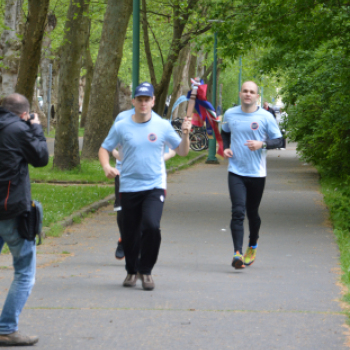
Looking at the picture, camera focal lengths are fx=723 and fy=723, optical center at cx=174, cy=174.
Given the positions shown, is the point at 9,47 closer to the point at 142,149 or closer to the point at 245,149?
the point at 245,149

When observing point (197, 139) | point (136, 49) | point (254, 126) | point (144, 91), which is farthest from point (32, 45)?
point (197, 139)

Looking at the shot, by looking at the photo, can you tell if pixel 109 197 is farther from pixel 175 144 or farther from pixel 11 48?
pixel 11 48

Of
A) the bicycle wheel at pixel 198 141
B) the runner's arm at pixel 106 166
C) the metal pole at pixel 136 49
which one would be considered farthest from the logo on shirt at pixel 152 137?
the bicycle wheel at pixel 198 141

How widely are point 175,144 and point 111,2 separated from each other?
12849mm

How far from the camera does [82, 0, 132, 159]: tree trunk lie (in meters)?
18.4

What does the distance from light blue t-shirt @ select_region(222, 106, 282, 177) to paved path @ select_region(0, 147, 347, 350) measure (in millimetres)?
1055

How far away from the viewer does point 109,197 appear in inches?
515

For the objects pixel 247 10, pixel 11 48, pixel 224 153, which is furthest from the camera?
pixel 11 48

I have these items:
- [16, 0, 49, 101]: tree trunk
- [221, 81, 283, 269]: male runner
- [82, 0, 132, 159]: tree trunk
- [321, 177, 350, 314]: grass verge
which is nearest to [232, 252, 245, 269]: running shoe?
[221, 81, 283, 269]: male runner

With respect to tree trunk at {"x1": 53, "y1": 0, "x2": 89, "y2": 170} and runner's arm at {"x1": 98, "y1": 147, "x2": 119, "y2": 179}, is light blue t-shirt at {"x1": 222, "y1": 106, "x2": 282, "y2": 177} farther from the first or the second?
tree trunk at {"x1": 53, "y1": 0, "x2": 89, "y2": 170}

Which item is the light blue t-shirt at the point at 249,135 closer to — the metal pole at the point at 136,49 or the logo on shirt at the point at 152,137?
the logo on shirt at the point at 152,137

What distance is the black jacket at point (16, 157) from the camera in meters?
4.51

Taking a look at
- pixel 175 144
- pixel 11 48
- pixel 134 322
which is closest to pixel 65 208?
pixel 175 144

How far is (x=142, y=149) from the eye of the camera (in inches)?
239
